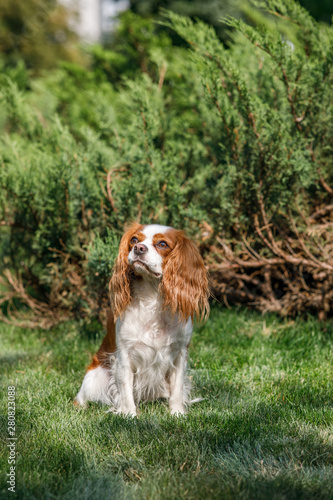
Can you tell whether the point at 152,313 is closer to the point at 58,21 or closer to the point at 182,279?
the point at 182,279

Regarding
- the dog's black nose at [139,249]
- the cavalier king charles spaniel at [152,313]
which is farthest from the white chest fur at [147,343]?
the dog's black nose at [139,249]

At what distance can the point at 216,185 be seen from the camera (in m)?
4.05

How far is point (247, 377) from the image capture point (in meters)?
3.20

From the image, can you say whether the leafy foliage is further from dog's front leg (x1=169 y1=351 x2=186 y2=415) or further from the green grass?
dog's front leg (x1=169 y1=351 x2=186 y2=415)

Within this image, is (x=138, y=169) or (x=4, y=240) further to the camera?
(x=4, y=240)

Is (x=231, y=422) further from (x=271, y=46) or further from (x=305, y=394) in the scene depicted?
(x=271, y=46)

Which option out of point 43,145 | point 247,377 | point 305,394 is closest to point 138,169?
point 43,145

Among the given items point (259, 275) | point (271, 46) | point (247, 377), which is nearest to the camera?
point (247, 377)

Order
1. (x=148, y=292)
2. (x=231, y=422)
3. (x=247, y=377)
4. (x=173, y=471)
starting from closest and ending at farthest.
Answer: (x=173, y=471) → (x=231, y=422) → (x=148, y=292) → (x=247, y=377)

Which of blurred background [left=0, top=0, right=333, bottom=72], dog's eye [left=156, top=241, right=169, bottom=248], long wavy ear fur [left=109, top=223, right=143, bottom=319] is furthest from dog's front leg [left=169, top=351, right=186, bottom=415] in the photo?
blurred background [left=0, top=0, right=333, bottom=72]

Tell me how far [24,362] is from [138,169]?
5.58ft

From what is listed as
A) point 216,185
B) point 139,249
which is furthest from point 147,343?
point 216,185

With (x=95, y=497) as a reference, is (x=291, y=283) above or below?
above

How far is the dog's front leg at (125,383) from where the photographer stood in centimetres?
275
